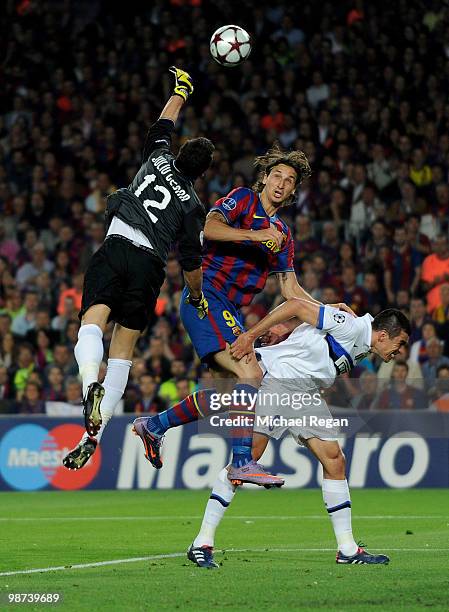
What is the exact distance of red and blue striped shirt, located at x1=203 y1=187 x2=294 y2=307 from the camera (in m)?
9.62

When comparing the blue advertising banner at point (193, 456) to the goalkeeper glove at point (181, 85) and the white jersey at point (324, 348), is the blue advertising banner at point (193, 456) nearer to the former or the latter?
the white jersey at point (324, 348)

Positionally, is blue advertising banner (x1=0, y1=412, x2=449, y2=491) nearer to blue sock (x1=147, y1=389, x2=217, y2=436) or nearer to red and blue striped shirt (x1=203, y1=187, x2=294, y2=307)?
red and blue striped shirt (x1=203, y1=187, x2=294, y2=307)

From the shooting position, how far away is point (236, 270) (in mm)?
9758

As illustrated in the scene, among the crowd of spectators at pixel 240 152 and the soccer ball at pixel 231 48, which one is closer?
the soccer ball at pixel 231 48

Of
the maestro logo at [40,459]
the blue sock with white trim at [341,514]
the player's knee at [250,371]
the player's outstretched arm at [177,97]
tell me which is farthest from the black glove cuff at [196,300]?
the maestro logo at [40,459]

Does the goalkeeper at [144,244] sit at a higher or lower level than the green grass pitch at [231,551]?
higher

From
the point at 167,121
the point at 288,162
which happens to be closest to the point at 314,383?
the point at 288,162

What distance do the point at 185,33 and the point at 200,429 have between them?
9574 mm

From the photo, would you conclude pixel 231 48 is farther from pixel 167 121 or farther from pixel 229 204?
pixel 229 204

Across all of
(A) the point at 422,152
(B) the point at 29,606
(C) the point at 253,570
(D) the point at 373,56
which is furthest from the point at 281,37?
(B) the point at 29,606

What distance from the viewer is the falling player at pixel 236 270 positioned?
9203mm

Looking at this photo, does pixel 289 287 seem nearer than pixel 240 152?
Yes

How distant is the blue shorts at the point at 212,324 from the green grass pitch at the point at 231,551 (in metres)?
1.50

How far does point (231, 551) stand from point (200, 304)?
1.86 metres
